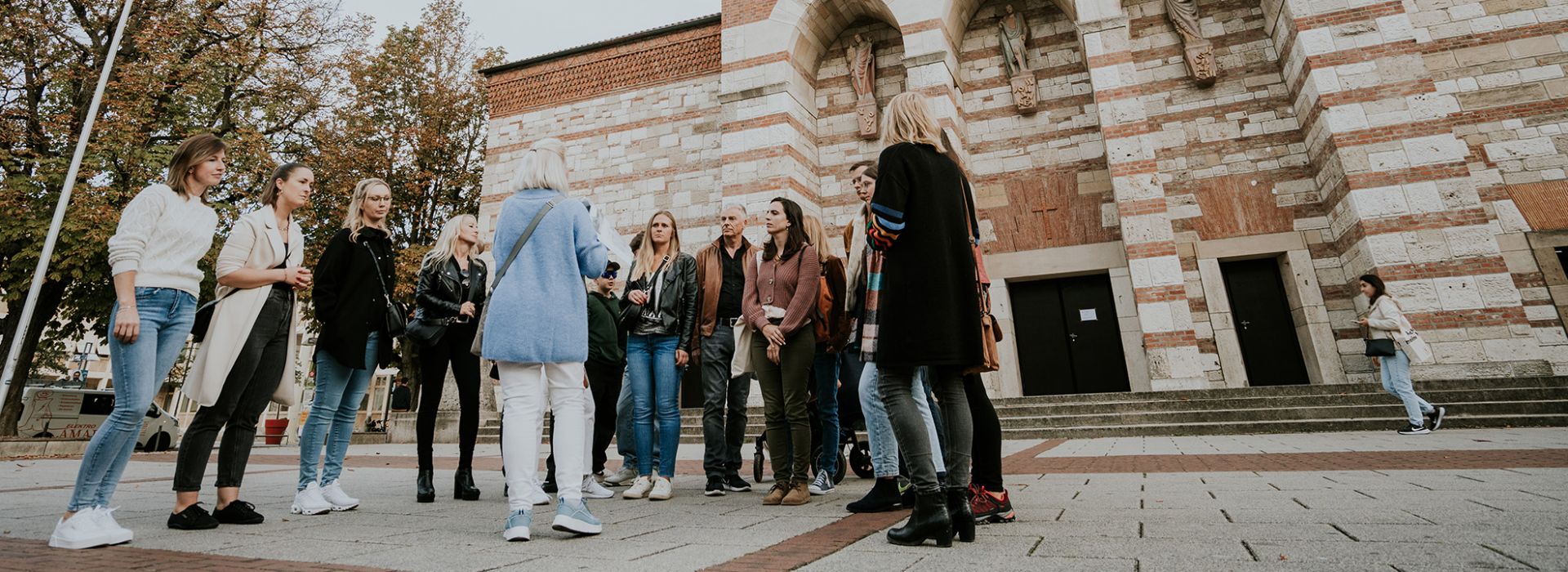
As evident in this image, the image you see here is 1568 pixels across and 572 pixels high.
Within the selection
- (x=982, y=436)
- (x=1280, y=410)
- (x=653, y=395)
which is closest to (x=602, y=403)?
(x=653, y=395)

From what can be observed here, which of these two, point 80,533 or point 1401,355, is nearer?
point 80,533

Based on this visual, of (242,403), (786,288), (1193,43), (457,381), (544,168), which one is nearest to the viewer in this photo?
(544,168)

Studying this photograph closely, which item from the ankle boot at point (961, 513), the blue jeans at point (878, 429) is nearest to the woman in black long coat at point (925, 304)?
the ankle boot at point (961, 513)

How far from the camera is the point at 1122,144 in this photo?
36.2ft

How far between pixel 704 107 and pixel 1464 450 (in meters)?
13.4

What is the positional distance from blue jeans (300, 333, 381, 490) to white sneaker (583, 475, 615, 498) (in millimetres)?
1424

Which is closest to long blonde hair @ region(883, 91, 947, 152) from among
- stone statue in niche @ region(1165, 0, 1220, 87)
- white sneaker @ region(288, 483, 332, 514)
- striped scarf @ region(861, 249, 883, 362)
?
striped scarf @ region(861, 249, 883, 362)

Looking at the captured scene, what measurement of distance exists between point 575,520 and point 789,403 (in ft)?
5.52

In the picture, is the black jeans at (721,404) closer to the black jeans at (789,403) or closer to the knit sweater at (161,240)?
the black jeans at (789,403)

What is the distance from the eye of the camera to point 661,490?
13.3 ft

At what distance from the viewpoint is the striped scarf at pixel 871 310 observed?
283cm

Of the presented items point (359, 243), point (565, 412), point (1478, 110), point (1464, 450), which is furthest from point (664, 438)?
point (1478, 110)

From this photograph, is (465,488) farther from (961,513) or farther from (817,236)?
(961,513)

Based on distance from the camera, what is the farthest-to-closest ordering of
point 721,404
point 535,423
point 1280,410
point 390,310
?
point 1280,410 < point 721,404 < point 390,310 < point 535,423
